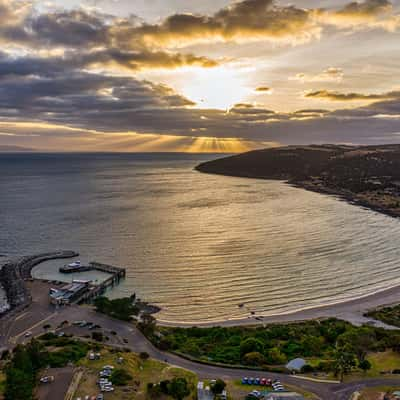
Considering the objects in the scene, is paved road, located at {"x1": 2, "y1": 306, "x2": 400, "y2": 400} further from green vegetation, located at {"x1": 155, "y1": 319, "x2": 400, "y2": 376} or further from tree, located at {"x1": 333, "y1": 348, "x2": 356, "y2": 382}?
green vegetation, located at {"x1": 155, "y1": 319, "x2": 400, "y2": 376}

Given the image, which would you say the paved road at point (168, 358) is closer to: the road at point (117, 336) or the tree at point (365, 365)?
the road at point (117, 336)

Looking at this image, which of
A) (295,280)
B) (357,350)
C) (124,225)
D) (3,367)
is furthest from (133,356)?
(124,225)

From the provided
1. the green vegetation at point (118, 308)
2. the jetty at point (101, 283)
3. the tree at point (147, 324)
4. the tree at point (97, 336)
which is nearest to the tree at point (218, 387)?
the tree at point (147, 324)

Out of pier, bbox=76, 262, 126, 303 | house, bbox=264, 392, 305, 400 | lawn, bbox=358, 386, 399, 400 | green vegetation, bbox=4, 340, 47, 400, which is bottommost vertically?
pier, bbox=76, 262, 126, 303

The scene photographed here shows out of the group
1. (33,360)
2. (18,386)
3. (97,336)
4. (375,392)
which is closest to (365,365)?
(375,392)

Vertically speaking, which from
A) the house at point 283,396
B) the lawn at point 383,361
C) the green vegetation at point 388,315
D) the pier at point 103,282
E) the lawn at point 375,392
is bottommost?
the green vegetation at point 388,315

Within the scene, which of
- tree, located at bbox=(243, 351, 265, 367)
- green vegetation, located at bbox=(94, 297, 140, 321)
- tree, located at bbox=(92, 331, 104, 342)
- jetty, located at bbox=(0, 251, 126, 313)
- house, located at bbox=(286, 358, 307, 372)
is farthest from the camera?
jetty, located at bbox=(0, 251, 126, 313)

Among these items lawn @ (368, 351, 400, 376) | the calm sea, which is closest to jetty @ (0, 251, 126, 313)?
the calm sea
